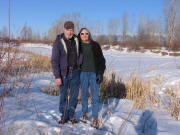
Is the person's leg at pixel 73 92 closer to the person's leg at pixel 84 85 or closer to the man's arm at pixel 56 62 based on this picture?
the person's leg at pixel 84 85

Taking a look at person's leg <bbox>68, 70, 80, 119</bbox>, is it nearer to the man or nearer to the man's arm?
the man

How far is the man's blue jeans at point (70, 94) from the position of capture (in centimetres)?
216

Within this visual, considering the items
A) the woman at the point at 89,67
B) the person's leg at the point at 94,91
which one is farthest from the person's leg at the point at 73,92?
the person's leg at the point at 94,91

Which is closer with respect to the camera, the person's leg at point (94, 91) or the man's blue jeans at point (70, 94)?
the man's blue jeans at point (70, 94)

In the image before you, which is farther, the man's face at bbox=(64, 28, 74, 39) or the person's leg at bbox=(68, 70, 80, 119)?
the person's leg at bbox=(68, 70, 80, 119)

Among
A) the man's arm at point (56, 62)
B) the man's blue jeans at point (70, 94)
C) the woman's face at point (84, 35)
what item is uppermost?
the woman's face at point (84, 35)

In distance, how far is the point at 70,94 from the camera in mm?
2258

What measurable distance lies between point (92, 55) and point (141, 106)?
5.01 feet

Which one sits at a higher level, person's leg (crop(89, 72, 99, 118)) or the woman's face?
the woman's face

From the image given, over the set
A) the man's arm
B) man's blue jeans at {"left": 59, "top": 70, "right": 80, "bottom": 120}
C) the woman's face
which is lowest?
man's blue jeans at {"left": 59, "top": 70, "right": 80, "bottom": 120}

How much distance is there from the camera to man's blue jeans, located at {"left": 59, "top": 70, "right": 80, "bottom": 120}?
2.16 meters

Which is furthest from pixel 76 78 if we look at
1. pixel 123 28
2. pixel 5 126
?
pixel 123 28

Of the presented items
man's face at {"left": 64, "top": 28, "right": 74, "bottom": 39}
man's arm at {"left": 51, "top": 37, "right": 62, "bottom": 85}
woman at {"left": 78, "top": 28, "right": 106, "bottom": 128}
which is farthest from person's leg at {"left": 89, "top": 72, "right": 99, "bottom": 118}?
man's face at {"left": 64, "top": 28, "right": 74, "bottom": 39}

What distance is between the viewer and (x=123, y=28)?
4628 cm
